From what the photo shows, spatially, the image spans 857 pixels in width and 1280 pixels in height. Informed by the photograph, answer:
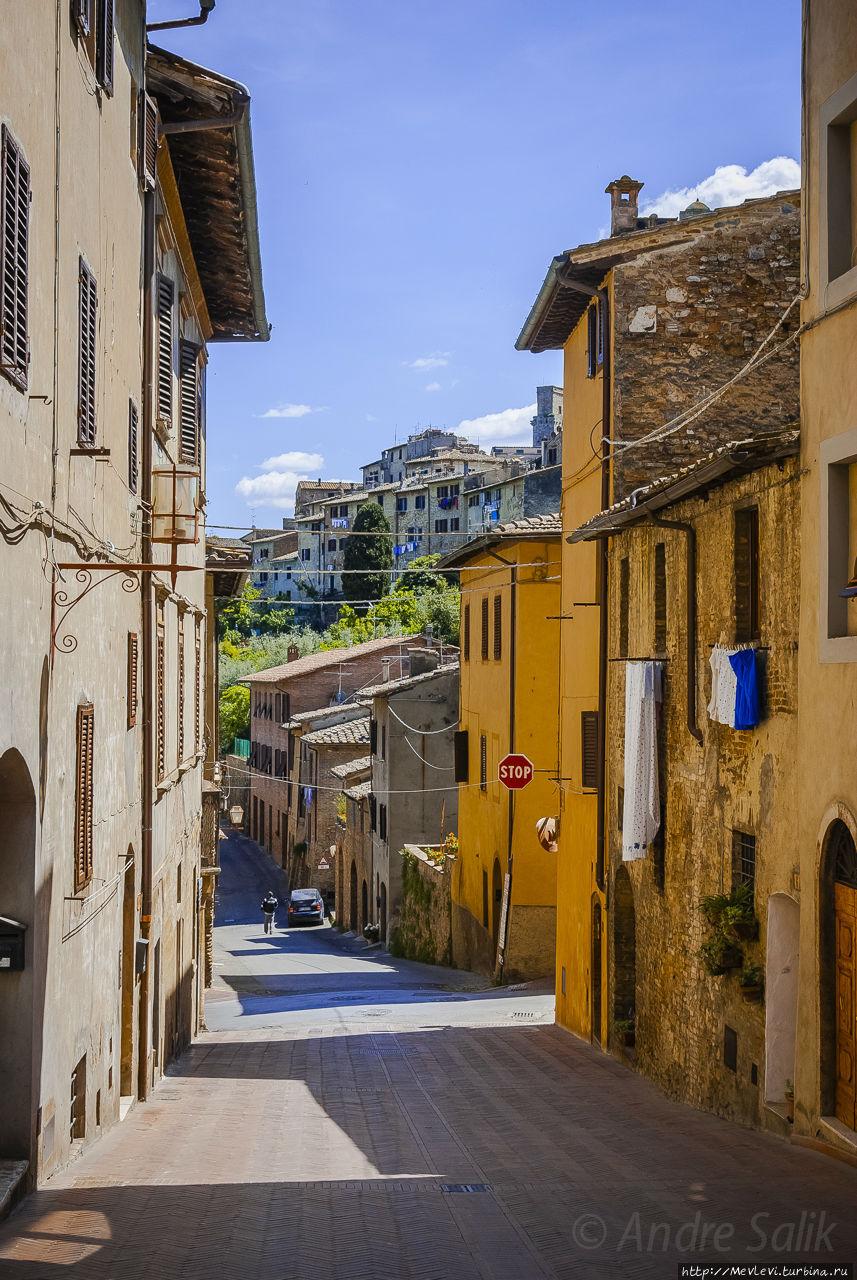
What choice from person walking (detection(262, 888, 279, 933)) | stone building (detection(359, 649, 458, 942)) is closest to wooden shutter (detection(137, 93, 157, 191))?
stone building (detection(359, 649, 458, 942))

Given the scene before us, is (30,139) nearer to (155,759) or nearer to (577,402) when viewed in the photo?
(155,759)

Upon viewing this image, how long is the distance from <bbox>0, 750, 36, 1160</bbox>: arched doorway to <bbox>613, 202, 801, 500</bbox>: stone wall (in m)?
12.5

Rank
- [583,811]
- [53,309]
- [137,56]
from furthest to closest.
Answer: [583,811], [137,56], [53,309]

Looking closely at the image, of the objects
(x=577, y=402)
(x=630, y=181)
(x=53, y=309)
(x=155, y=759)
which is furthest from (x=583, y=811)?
(x=53, y=309)

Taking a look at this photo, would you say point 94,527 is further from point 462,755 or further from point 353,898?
point 353,898

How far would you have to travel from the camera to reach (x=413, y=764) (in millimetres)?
39281

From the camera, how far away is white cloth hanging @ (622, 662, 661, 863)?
628 inches

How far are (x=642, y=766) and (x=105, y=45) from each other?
977cm

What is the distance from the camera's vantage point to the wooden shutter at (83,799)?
33.7ft

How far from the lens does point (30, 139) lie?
808cm

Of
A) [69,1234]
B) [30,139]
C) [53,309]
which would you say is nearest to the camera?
[69,1234]

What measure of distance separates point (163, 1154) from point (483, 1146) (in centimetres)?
265

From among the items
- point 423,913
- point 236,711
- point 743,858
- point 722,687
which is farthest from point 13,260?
point 236,711

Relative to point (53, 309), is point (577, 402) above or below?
above
